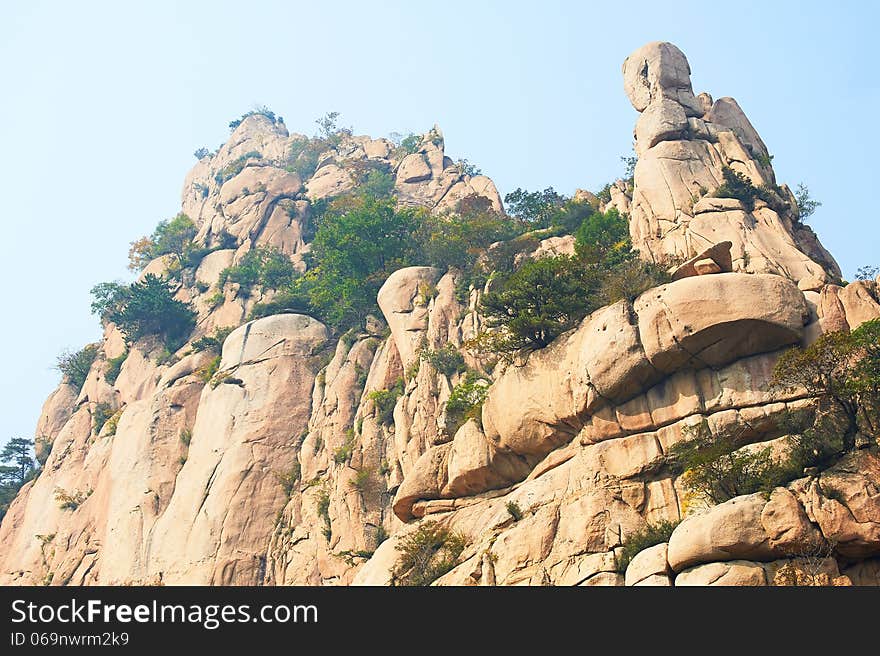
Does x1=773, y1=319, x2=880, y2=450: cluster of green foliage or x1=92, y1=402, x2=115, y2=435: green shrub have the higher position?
x1=92, y1=402, x2=115, y2=435: green shrub

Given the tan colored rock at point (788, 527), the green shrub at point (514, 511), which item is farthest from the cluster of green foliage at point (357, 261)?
the tan colored rock at point (788, 527)

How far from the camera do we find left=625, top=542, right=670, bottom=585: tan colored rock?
1070 inches

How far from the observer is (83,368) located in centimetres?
7344

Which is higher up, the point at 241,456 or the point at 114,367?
the point at 114,367

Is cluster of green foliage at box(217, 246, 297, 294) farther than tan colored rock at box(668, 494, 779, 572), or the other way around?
cluster of green foliage at box(217, 246, 297, 294)

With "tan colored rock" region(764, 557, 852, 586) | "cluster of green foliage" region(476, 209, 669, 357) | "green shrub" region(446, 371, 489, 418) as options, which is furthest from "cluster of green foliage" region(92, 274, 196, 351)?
"tan colored rock" region(764, 557, 852, 586)

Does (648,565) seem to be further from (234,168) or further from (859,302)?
(234,168)

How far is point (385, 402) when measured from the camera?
48.9 metres

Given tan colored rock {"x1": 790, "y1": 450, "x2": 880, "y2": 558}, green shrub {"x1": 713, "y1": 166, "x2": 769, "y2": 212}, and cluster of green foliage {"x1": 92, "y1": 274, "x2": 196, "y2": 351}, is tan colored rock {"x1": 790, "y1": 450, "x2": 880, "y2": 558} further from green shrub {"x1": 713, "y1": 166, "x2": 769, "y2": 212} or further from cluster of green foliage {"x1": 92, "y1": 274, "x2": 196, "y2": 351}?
cluster of green foliage {"x1": 92, "y1": 274, "x2": 196, "y2": 351}

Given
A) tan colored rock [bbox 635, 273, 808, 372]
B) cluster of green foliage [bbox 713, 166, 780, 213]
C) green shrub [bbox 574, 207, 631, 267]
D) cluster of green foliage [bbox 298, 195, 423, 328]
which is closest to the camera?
tan colored rock [bbox 635, 273, 808, 372]

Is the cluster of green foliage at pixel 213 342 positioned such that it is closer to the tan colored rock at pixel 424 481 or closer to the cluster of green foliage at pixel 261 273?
the cluster of green foliage at pixel 261 273

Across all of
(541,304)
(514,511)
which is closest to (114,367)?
(541,304)

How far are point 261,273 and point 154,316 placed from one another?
331 inches

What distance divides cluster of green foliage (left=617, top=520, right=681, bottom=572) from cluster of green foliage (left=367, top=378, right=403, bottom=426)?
66.1 ft
